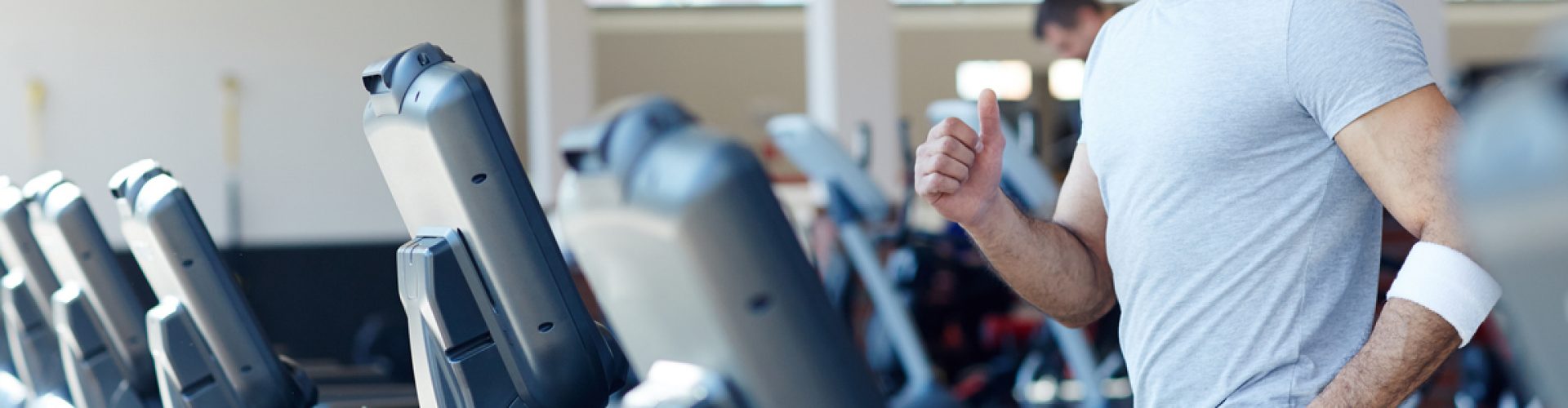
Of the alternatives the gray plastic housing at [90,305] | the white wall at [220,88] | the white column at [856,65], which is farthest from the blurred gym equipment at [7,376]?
the white wall at [220,88]

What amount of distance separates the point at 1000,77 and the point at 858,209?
6845 millimetres

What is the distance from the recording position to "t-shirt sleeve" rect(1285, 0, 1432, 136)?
0.99 metres

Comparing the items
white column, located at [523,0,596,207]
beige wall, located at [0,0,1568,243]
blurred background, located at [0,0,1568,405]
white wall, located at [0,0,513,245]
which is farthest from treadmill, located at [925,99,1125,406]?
beige wall, located at [0,0,1568,243]

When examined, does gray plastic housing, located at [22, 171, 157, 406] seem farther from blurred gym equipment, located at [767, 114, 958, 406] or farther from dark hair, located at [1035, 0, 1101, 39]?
dark hair, located at [1035, 0, 1101, 39]

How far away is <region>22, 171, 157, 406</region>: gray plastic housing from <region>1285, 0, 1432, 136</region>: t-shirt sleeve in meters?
1.64

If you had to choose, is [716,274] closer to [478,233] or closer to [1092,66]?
[478,233]

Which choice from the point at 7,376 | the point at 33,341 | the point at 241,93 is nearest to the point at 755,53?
the point at 241,93

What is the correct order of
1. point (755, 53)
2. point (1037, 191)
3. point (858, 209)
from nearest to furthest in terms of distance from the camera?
point (1037, 191), point (858, 209), point (755, 53)

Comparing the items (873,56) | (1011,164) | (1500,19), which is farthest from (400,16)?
(1500,19)

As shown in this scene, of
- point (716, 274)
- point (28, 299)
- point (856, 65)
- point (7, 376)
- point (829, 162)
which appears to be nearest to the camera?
point (716, 274)

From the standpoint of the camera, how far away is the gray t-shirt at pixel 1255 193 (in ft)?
3.36

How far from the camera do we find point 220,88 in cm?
717

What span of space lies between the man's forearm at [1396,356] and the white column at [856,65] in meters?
4.99

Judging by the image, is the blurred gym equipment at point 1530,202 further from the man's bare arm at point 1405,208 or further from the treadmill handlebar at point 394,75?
the treadmill handlebar at point 394,75
